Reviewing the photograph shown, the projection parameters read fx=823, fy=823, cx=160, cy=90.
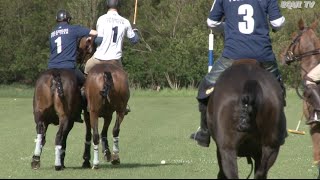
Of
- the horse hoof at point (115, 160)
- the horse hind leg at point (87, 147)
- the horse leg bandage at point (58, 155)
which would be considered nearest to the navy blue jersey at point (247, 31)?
the horse leg bandage at point (58, 155)

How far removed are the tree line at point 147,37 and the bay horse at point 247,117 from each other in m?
52.3

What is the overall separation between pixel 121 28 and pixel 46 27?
56684 millimetres

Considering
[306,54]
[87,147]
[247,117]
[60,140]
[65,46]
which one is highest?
[247,117]

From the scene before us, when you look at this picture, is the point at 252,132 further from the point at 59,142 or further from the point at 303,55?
the point at 59,142

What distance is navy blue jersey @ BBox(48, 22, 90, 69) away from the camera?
1402cm

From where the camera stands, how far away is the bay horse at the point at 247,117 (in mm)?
8125

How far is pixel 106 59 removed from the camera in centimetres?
1468

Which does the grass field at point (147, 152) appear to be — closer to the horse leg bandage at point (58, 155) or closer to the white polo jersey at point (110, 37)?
the horse leg bandage at point (58, 155)

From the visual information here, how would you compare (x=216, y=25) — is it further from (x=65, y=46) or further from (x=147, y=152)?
(x=147, y=152)

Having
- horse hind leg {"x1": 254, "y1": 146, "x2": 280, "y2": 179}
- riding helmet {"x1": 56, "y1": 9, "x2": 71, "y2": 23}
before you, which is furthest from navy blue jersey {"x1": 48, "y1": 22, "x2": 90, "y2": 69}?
horse hind leg {"x1": 254, "y1": 146, "x2": 280, "y2": 179}

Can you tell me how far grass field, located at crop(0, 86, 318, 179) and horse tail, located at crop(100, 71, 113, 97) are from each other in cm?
128

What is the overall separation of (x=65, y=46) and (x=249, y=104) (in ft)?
21.4

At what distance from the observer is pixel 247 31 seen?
920cm
